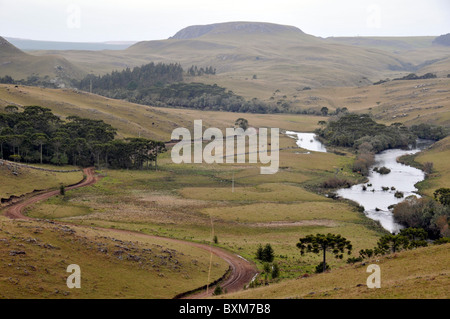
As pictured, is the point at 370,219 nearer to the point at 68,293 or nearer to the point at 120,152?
the point at 68,293

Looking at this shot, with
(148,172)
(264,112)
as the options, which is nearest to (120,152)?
(148,172)

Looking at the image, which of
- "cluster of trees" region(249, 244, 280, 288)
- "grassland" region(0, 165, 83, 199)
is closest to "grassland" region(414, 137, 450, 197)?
"cluster of trees" region(249, 244, 280, 288)

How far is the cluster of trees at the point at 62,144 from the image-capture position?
275ft

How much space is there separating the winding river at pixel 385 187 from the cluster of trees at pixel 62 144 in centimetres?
3928

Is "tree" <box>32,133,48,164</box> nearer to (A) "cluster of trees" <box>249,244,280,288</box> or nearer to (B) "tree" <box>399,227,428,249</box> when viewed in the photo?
(A) "cluster of trees" <box>249,244,280,288</box>

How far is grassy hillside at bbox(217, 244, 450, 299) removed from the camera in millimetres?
25062

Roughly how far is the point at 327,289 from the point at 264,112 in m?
173
